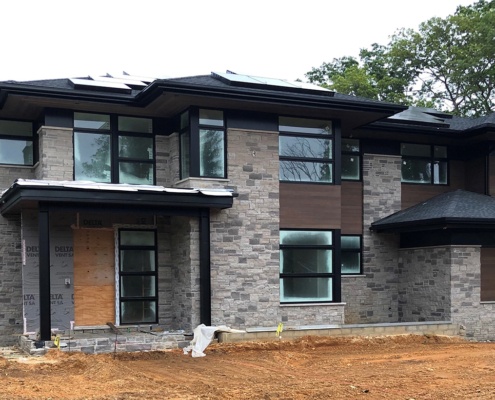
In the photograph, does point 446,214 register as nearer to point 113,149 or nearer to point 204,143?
point 204,143

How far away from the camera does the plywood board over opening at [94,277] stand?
13781 mm

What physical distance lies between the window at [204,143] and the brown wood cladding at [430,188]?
20.0 feet

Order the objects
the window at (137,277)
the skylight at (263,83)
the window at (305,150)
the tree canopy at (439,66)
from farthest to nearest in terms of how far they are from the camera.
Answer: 1. the tree canopy at (439,66)
2. the window at (305,150)
3. the window at (137,277)
4. the skylight at (263,83)

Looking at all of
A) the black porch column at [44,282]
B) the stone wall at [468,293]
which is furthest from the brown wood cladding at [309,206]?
the black porch column at [44,282]

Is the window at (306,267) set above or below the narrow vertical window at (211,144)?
below

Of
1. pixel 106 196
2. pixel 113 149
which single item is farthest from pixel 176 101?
pixel 106 196

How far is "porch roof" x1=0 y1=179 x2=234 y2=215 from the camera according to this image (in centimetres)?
1173

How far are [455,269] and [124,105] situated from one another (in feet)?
28.4

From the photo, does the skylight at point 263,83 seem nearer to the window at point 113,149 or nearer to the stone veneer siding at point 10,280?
the window at point 113,149

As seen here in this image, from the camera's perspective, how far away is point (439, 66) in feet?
102

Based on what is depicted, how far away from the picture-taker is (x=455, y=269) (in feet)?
48.4

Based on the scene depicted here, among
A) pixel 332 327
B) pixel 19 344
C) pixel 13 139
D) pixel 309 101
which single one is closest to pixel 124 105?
pixel 13 139

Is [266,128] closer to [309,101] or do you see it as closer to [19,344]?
[309,101]

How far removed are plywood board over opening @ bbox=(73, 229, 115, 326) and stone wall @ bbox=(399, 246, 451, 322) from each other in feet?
25.0
